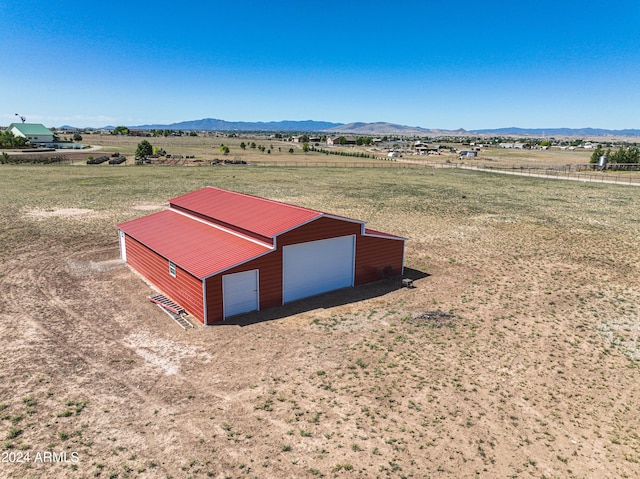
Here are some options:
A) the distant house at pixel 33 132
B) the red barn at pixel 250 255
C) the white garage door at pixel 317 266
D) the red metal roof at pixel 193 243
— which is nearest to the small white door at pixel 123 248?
the red barn at pixel 250 255

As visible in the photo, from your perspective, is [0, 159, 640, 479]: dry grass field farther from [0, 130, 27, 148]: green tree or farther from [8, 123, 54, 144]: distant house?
[8, 123, 54, 144]: distant house

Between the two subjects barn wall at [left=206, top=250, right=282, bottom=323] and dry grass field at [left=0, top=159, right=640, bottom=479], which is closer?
dry grass field at [left=0, top=159, right=640, bottom=479]

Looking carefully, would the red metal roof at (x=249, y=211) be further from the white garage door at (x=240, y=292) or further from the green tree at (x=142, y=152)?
the green tree at (x=142, y=152)

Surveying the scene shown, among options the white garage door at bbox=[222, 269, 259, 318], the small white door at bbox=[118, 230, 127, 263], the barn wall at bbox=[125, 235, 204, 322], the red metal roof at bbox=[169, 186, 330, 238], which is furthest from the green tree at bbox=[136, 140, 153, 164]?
the white garage door at bbox=[222, 269, 259, 318]

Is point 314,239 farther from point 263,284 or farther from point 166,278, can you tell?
point 166,278

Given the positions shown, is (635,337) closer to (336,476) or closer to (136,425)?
(336,476)
